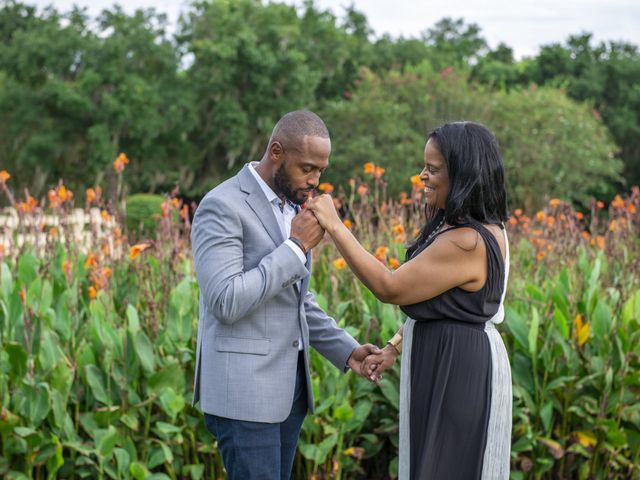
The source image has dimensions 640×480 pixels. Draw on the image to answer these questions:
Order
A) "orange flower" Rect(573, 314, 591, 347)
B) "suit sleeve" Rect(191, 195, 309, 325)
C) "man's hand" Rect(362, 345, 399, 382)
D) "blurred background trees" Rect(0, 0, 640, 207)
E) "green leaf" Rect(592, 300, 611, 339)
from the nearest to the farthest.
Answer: "suit sleeve" Rect(191, 195, 309, 325) < "man's hand" Rect(362, 345, 399, 382) < "orange flower" Rect(573, 314, 591, 347) < "green leaf" Rect(592, 300, 611, 339) < "blurred background trees" Rect(0, 0, 640, 207)

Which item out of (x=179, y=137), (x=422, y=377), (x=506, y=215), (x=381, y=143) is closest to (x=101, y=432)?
(x=422, y=377)

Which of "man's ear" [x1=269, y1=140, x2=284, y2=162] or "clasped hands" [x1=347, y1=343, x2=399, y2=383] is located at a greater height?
"man's ear" [x1=269, y1=140, x2=284, y2=162]

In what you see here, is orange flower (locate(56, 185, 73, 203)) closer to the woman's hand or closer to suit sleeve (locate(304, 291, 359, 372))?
suit sleeve (locate(304, 291, 359, 372))

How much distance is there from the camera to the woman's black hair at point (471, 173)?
107 inches

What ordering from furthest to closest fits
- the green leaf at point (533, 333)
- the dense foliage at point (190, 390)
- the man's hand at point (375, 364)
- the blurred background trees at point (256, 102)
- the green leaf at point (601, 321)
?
the blurred background trees at point (256, 102)
the green leaf at point (601, 321)
the green leaf at point (533, 333)
the dense foliage at point (190, 390)
the man's hand at point (375, 364)

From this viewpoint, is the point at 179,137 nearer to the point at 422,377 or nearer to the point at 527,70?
the point at 527,70

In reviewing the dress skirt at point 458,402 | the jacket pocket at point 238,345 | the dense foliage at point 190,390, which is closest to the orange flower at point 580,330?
the dense foliage at point 190,390

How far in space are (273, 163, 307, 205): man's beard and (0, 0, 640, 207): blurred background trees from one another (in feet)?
63.7

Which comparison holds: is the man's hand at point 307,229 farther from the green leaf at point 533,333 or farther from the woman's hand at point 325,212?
the green leaf at point 533,333

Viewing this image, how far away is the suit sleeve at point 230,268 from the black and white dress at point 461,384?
48 cm

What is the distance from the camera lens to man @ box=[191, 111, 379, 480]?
8.45 ft

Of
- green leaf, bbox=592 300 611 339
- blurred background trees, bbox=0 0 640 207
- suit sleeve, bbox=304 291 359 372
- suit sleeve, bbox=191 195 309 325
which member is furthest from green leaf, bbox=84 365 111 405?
blurred background trees, bbox=0 0 640 207

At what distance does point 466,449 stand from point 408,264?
2.00ft

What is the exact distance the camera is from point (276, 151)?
8.93ft
